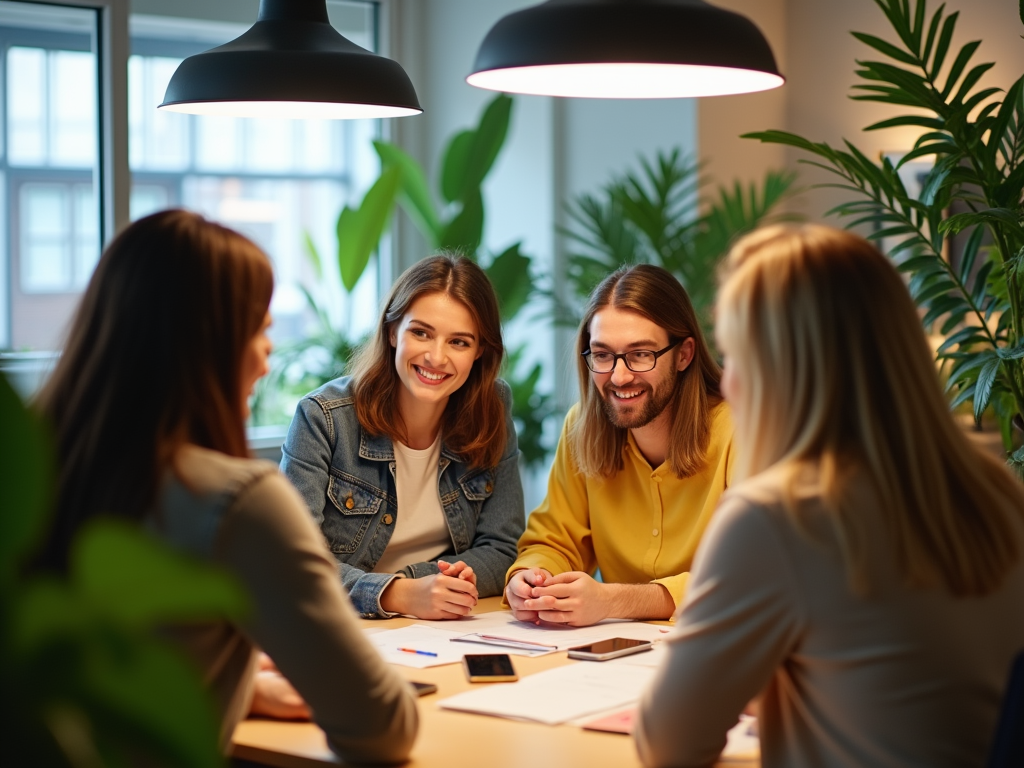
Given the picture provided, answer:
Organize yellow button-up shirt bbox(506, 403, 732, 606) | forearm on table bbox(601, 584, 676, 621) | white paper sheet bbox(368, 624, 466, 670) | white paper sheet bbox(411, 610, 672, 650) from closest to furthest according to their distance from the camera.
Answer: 1. white paper sheet bbox(368, 624, 466, 670)
2. white paper sheet bbox(411, 610, 672, 650)
3. forearm on table bbox(601, 584, 676, 621)
4. yellow button-up shirt bbox(506, 403, 732, 606)

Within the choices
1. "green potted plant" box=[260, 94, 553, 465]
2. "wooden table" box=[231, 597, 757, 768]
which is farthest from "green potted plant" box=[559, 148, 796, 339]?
"wooden table" box=[231, 597, 757, 768]

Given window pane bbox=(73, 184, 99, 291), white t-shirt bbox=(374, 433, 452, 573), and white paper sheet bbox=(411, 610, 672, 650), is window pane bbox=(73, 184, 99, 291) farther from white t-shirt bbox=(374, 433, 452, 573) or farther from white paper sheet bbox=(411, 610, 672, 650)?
white paper sheet bbox=(411, 610, 672, 650)

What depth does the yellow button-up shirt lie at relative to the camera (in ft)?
8.16

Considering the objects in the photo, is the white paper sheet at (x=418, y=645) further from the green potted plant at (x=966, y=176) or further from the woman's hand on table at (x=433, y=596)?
the green potted plant at (x=966, y=176)

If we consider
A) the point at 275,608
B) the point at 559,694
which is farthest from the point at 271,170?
the point at 275,608

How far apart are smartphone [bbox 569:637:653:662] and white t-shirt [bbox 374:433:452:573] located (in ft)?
2.11

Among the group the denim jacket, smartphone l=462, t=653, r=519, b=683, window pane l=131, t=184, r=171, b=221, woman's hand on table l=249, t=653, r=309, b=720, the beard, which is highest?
window pane l=131, t=184, r=171, b=221

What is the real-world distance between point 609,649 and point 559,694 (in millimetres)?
279

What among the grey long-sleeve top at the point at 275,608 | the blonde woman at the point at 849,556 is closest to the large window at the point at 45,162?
the grey long-sleeve top at the point at 275,608

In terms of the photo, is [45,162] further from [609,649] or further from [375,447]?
[609,649]

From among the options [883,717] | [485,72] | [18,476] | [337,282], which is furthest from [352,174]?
[18,476]

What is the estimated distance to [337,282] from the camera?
513 centimetres

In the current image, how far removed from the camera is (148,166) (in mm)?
4527

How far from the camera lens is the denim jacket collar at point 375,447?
2.59 metres
